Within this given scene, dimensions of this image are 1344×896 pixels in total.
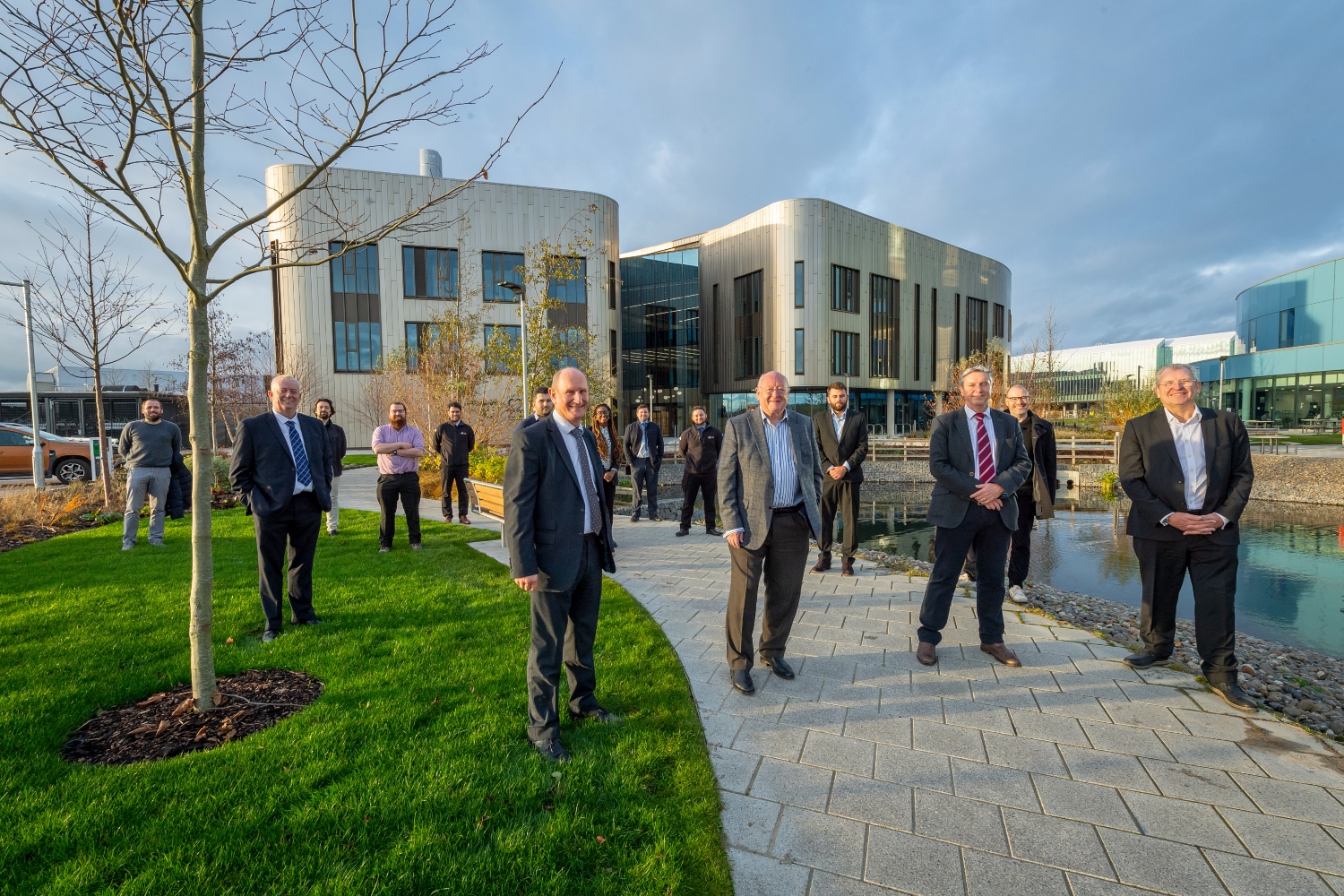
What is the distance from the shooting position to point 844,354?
4141 cm

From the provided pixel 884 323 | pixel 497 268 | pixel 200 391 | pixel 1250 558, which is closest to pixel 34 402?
pixel 200 391

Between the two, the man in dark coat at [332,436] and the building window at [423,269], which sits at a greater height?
the building window at [423,269]

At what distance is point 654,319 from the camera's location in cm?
5103

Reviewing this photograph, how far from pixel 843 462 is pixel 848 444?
0.21 metres

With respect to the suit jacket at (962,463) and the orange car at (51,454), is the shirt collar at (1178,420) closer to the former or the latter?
the suit jacket at (962,463)

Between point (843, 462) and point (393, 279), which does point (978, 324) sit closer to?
point (393, 279)

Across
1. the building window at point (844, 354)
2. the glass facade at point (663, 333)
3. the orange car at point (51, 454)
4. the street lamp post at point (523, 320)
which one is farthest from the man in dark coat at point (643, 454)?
the glass facade at point (663, 333)

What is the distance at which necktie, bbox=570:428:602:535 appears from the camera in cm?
329

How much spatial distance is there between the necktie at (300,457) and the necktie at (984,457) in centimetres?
525

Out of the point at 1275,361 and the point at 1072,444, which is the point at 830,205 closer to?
the point at 1072,444

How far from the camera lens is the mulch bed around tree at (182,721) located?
9.86ft

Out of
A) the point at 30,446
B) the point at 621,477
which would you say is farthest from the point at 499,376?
the point at 30,446

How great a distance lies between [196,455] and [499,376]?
1517 centimetres

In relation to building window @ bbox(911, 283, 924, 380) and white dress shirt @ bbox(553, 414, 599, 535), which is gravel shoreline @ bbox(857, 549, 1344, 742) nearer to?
white dress shirt @ bbox(553, 414, 599, 535)
